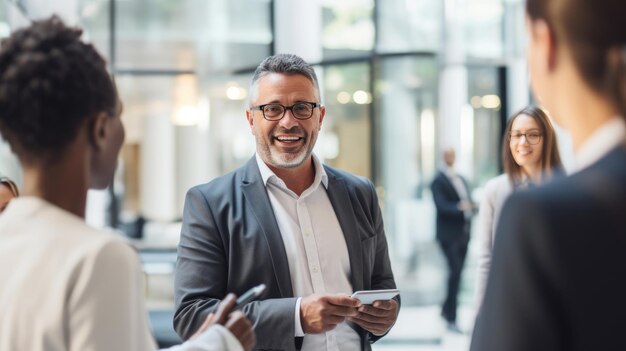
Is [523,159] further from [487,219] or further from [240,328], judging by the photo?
[240,328]

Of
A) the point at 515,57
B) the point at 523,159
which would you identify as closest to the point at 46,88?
the point at 523,159

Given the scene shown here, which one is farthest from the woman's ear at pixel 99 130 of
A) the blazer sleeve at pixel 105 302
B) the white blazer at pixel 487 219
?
the white blazer at pixel 487 219

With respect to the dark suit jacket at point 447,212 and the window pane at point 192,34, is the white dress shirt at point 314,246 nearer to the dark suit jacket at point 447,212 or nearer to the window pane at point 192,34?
the dark suit jacket at point 447,212

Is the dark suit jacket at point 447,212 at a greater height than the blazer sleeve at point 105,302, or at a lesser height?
lesser

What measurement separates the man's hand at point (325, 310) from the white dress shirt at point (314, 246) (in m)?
0.17

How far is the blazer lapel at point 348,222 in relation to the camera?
2492 mm

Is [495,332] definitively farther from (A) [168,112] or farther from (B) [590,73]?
(A) [168,112]

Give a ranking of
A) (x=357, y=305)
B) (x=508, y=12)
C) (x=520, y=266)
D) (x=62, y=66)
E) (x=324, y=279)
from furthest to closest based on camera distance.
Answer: (x=508, y=12), (x=324, y=279), (x=357, y=305), (x=62, y=66), (x=520, y=266)

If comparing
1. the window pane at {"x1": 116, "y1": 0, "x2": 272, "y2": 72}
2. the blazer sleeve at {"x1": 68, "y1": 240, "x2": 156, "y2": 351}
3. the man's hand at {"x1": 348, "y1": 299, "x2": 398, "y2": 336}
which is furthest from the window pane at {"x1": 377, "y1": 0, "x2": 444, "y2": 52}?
the blazer sleeve at {"x1": 68, "y1": 240, "x2": 156, "y2": 351}

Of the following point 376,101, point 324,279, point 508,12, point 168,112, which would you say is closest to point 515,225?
point 324,279

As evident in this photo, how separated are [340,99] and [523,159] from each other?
4.96 meters

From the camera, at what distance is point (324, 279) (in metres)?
2.44

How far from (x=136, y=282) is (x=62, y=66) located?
1.22 ft

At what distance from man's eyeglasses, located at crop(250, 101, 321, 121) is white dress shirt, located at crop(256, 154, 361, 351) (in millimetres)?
144
